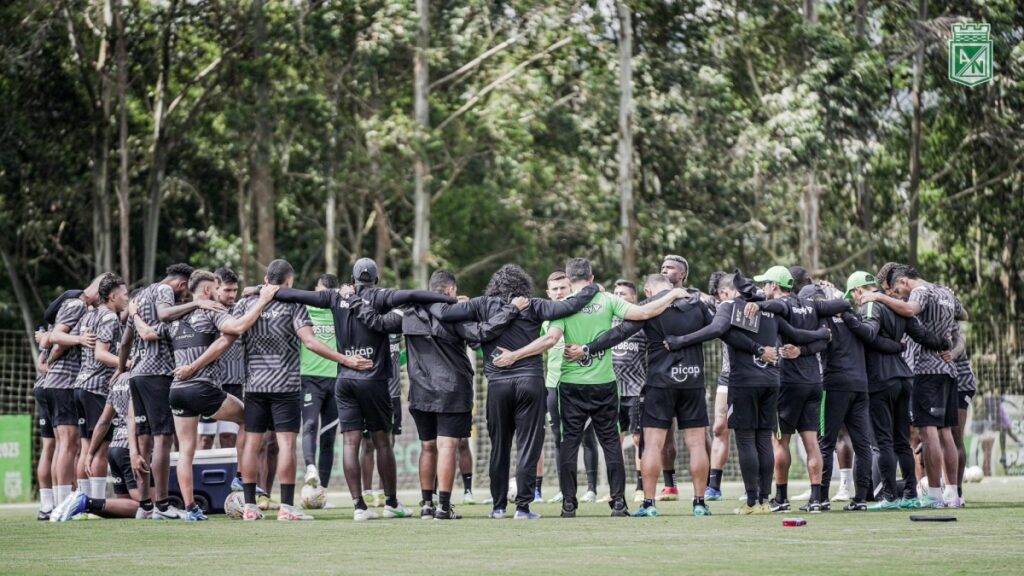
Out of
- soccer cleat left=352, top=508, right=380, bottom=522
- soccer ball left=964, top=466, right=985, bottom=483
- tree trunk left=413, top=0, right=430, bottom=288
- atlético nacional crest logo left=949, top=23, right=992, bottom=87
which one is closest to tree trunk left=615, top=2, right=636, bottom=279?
tree trunk left=413, top=0, right=430, bottom=288

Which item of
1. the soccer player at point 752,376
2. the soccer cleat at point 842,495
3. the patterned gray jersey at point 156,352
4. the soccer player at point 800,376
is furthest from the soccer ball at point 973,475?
the patterned gray jersey at point 156,352

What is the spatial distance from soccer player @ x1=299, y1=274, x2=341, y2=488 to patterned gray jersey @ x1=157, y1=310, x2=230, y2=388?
2.25 metres

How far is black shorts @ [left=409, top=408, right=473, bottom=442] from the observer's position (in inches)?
527

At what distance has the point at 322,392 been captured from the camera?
1661 centimetres

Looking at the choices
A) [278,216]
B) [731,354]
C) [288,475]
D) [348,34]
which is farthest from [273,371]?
[278,216]

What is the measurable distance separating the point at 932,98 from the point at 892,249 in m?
3.78

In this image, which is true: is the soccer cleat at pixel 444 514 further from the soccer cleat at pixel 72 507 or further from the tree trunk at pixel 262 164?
the tree trunk at pixel 262 164

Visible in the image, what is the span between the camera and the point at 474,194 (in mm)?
33188

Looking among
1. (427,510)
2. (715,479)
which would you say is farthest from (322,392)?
(715,479)

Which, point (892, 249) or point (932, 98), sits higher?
point (932, 98)

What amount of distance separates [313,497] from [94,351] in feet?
8.55

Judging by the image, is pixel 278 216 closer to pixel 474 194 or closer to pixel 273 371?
pixel 474 194

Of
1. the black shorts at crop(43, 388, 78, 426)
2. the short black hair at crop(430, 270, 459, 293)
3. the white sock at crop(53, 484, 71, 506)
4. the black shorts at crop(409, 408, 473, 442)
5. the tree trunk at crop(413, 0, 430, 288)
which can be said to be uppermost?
the tree trunk at crop(413, 0, 430, 288)

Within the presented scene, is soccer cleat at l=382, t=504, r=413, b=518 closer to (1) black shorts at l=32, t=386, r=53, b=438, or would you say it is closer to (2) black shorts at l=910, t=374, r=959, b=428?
(1) black shorts at l=32, t=386, r=53, b=438
